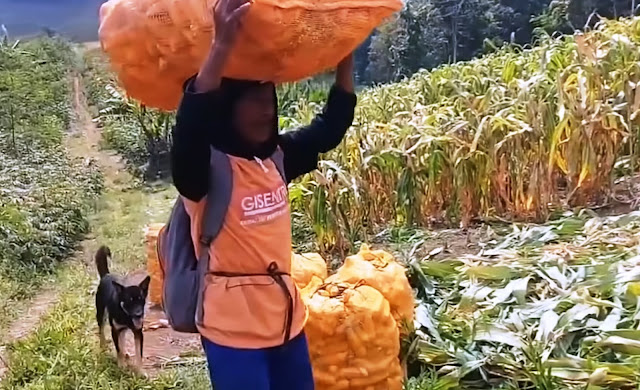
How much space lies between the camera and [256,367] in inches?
58.6

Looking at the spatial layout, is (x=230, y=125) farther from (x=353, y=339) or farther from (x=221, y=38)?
(x=353, y=339)

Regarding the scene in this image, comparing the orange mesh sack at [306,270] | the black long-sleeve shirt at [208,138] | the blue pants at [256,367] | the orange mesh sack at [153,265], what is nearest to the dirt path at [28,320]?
the orange mesh sack at [153,265]

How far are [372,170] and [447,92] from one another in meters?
1.08

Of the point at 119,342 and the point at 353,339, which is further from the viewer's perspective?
the point at 119,342

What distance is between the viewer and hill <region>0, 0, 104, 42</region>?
2.62m

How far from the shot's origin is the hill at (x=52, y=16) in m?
2.62

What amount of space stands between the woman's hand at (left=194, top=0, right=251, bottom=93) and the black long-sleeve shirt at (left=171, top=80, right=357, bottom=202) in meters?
0.02

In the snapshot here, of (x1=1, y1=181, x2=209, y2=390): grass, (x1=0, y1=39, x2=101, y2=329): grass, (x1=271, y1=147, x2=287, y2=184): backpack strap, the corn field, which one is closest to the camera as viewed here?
(x1=271, y1=147, x2=287, y2=184): backpack strap

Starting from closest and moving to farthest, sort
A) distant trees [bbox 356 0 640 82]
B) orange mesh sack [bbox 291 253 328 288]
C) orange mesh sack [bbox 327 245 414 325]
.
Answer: orange mesh sack [bbox 327 245 414 325] → orange mesh sack [bbox 291 253 328 288] → distant trees [bbox 356 0 640 82]

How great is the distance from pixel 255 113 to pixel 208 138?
0.40ft

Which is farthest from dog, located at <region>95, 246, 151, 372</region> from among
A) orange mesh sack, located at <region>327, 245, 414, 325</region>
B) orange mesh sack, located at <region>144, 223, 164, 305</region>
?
orange mesh sack, located at <region>327, 245, 414, 325</region>

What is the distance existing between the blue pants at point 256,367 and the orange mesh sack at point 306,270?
0.69 metres

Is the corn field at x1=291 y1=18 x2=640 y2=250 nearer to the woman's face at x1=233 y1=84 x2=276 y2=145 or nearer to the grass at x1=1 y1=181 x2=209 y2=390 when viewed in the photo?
the grass at x1=1 y1=181 x2=209 y2=390

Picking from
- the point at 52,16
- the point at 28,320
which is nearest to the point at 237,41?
the point at 52,16
